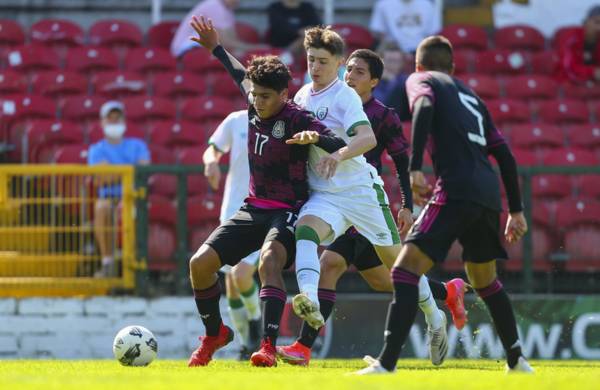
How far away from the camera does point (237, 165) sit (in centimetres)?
1120

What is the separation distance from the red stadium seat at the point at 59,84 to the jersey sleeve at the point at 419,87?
8.22 m

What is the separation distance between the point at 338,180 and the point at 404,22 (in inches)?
298

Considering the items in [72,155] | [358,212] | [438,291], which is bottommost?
[438,291]

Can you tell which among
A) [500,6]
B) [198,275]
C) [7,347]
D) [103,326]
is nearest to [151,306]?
[103,326]

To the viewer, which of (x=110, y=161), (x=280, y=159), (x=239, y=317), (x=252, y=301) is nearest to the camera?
(x=280, y=159)

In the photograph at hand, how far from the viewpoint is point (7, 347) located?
40.0ft

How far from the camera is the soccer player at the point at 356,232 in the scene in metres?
9.04

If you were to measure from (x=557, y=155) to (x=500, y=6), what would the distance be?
3684mm

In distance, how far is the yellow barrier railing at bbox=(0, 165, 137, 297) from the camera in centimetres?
1220

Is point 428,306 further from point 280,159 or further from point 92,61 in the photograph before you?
point 92,61

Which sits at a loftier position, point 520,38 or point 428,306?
point 520,38

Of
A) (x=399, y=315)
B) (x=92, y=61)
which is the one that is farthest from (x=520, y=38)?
(x=399, y=315)

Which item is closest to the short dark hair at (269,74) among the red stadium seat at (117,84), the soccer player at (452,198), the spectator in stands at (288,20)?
the soccer player at (452,198)

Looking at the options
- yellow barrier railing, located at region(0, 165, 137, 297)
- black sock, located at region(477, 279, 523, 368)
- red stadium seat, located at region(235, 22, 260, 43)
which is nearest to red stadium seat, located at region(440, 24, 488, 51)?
red stadium seat, located at region(235, 22, 260, 43)
